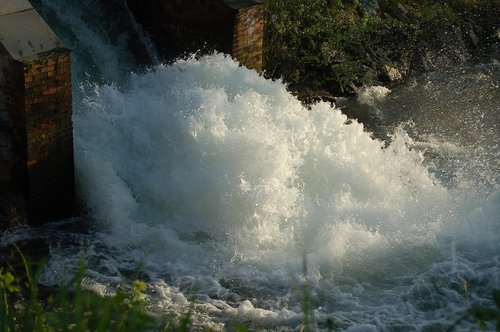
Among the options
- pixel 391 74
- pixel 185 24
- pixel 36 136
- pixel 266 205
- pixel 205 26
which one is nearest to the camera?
pixel 36 136

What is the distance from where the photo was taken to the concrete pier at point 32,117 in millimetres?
7816

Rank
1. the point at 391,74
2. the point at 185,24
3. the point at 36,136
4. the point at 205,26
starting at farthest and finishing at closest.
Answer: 1. the point at 391,74
2. the point at 185,24
3. the point at 205,26
4. the point at 36,136

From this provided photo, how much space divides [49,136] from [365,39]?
5692mm

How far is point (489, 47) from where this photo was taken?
44.8ft

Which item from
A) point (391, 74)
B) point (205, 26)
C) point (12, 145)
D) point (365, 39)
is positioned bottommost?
point (12, 145)

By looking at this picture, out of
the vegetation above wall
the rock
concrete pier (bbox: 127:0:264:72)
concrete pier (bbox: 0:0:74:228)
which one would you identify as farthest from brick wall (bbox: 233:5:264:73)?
concrete pier (bbox: 0:0:74:228)

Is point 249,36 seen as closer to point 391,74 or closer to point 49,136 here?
point 391,74

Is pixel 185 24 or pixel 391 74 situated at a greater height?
Answer: pixel 391 74

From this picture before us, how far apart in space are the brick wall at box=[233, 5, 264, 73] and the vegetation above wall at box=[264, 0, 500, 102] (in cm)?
93

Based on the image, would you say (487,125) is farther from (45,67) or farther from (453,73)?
(45,67)

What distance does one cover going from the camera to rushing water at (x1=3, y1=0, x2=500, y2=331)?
740 centimetres

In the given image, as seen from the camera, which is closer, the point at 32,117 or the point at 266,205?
the point at 32,117

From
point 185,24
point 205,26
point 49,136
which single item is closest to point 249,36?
point 205,26

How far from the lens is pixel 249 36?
10.5 metres
